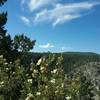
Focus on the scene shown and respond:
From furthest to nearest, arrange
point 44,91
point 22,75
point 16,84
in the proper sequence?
point 16,84 → point 22,75 → point 44,91

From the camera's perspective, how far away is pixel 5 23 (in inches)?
1421

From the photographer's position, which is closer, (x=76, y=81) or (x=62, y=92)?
(x=62, y=92)

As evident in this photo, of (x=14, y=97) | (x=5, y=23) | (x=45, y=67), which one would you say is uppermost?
(x=5, y=23)

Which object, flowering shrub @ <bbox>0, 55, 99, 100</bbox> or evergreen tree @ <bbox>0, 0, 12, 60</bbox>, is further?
evergreen tree @ <bbox>0, 0, 12, 60</bbox>

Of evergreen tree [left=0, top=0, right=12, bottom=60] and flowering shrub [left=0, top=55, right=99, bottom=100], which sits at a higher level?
evergreen tree [left=0, top=0, right=12, bottom=60]

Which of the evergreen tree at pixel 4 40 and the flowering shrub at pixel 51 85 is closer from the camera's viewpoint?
the flowering shrub at pixel 51 85

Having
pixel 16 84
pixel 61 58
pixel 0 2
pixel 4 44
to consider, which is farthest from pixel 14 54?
pixel 61 58

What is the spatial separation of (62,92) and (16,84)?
147 inches

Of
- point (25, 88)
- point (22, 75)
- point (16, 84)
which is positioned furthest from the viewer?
point (16, 84)

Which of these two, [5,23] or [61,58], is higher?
[5,23]

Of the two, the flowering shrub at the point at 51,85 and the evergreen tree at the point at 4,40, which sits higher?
the evergreen tree at the point at 4,40

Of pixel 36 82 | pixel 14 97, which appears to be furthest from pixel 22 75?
pixel 36 82

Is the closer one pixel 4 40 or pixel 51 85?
pixel 51 85

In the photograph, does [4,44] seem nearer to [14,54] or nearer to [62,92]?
[14,54]
